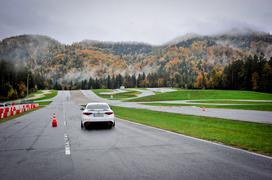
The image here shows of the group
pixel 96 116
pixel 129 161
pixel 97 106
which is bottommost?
pixel 129 161

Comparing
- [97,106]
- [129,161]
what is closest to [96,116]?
[97,106]

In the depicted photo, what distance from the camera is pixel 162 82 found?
622 feet

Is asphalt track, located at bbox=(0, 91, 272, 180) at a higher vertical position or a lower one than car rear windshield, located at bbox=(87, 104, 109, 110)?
lower

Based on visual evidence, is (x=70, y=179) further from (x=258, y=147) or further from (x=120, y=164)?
(x=258, y=147)

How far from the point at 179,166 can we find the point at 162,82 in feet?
605

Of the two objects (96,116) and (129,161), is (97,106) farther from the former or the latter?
(129,161)

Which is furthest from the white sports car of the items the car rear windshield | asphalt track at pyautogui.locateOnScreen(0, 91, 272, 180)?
asphalt track at pyautogui.locateOnScreen(0, 91, 272, 180)

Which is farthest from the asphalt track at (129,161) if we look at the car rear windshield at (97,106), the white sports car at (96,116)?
the car rear windshield at (97,106)

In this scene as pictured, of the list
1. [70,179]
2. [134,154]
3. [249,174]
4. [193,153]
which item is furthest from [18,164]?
[249,174]

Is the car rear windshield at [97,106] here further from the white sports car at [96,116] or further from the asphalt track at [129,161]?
the asphalt track at [129,161]

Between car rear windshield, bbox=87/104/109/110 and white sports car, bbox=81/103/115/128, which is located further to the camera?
car rear windshield, bbox=87/104/109/110

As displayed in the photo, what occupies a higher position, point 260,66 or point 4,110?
point 260,66

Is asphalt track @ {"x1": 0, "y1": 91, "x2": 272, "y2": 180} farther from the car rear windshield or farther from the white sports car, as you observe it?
the car rear windshield

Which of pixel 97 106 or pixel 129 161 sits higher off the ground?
pixel 97 106
